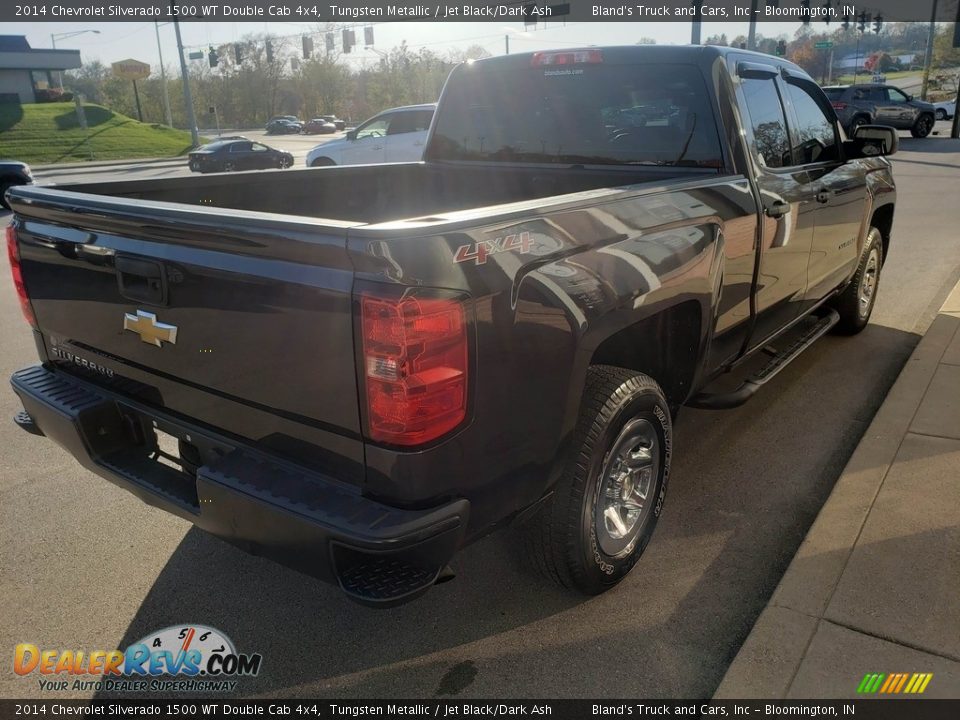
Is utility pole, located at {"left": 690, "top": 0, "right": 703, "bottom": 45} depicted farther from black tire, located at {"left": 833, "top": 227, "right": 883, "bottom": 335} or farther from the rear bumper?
the rear bumper

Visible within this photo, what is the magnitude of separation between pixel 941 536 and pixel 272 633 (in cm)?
268

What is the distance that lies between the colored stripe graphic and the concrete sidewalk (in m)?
0.02

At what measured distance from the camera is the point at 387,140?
15.9m

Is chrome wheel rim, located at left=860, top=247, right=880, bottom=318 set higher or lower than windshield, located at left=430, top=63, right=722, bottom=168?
lower

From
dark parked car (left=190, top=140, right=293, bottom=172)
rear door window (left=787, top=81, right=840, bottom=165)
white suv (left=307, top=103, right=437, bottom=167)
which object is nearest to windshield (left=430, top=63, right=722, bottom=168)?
rear door window (left=787, top=81, right=840, bottom=165)

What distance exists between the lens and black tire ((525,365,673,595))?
2590 mm

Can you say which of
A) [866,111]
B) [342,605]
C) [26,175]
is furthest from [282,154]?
[342,605]

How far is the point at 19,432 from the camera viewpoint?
4445 mm

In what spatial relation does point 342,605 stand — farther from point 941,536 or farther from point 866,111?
point 866,111

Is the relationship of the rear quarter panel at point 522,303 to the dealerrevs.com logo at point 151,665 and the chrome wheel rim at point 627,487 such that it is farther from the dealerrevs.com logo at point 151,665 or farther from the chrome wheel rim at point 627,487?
the dealerrevs.com logo at point 151,665

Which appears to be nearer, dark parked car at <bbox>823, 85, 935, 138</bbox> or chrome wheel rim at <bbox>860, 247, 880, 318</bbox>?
chrome wheel rim at <bbox>860, 247, 880, 318</bbox>

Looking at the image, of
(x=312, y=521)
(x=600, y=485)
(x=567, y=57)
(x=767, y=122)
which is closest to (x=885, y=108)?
(x=767, y=122)

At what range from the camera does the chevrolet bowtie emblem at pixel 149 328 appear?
7.92ft

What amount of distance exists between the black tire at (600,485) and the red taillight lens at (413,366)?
0.71 meters
